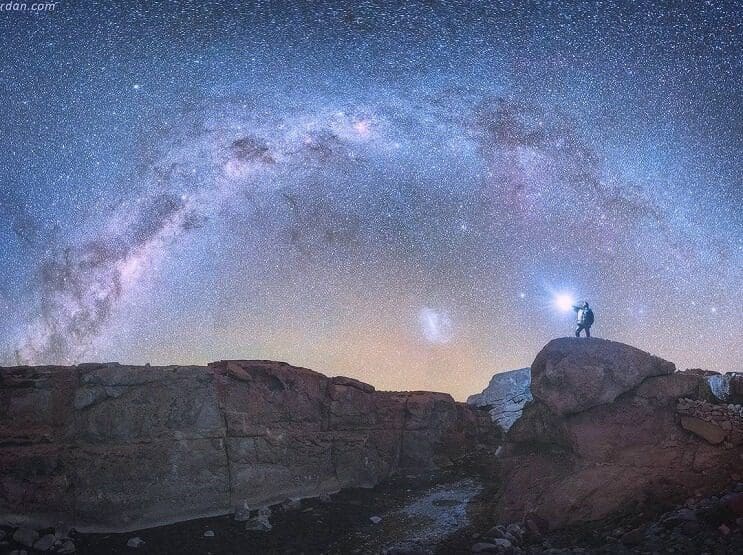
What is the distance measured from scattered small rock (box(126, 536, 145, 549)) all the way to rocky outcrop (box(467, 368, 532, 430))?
1621cm

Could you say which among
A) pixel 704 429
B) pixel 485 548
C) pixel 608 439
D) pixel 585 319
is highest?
pixel 585 319

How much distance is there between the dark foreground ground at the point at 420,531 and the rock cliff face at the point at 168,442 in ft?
2.22

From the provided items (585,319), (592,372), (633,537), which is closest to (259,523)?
(633,537)

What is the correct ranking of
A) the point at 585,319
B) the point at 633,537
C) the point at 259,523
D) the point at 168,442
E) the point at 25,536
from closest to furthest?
the point at 633,537 < the point at 25,536 < the point at 259,523 < the point at 168,442 < the point at 585,319

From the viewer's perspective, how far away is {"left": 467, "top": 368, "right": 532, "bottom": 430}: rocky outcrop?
2253 cm

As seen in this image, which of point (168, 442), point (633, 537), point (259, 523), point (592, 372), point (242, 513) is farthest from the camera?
point (168, 442)

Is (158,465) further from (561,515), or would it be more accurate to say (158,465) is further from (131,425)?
(561,515)

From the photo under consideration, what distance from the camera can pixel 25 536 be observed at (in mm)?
10516

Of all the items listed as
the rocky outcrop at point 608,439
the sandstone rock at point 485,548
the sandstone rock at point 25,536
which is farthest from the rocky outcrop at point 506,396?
the sandstone rock at point 25,536

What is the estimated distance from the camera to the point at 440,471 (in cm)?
1802

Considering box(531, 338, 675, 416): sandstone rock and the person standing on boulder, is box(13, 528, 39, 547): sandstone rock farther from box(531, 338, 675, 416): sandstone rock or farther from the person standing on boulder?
the person standing on boulder

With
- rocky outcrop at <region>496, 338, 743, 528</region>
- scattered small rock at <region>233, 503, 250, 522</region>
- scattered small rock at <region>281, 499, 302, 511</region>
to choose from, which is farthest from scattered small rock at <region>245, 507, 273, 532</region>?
rocky outcrop at <region>496, 338, 743, 528</region>

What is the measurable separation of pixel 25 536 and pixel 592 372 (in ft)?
49.2

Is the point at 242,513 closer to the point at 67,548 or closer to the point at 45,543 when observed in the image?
the point at 67,548
